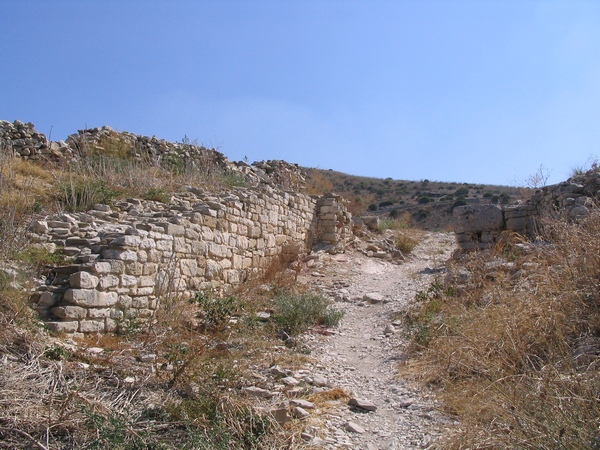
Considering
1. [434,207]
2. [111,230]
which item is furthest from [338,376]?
[434,207]

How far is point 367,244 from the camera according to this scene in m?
13.4

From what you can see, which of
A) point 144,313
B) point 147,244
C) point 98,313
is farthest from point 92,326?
point 147,244

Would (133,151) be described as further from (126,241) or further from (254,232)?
(126,241)

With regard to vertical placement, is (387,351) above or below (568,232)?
below

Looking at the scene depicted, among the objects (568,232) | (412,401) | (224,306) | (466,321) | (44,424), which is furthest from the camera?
(224,306)

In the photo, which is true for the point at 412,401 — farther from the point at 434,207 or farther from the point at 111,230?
the point at 434,207

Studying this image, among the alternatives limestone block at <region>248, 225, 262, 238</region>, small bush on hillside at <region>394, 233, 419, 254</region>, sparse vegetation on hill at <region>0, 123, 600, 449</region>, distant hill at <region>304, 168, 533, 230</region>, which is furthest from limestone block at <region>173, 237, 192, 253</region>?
distant hill at <region>304, 168, 533, 230</region>

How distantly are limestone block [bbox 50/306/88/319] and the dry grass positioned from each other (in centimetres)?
366

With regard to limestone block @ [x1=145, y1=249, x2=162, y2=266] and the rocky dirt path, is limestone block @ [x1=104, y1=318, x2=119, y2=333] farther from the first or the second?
the rocky dirt path

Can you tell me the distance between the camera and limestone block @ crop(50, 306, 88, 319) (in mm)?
5352

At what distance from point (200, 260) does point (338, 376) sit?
139 inches

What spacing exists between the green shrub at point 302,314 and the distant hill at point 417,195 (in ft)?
53.6

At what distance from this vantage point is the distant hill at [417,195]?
2733 centimetres

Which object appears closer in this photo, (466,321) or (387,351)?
(466,321)
